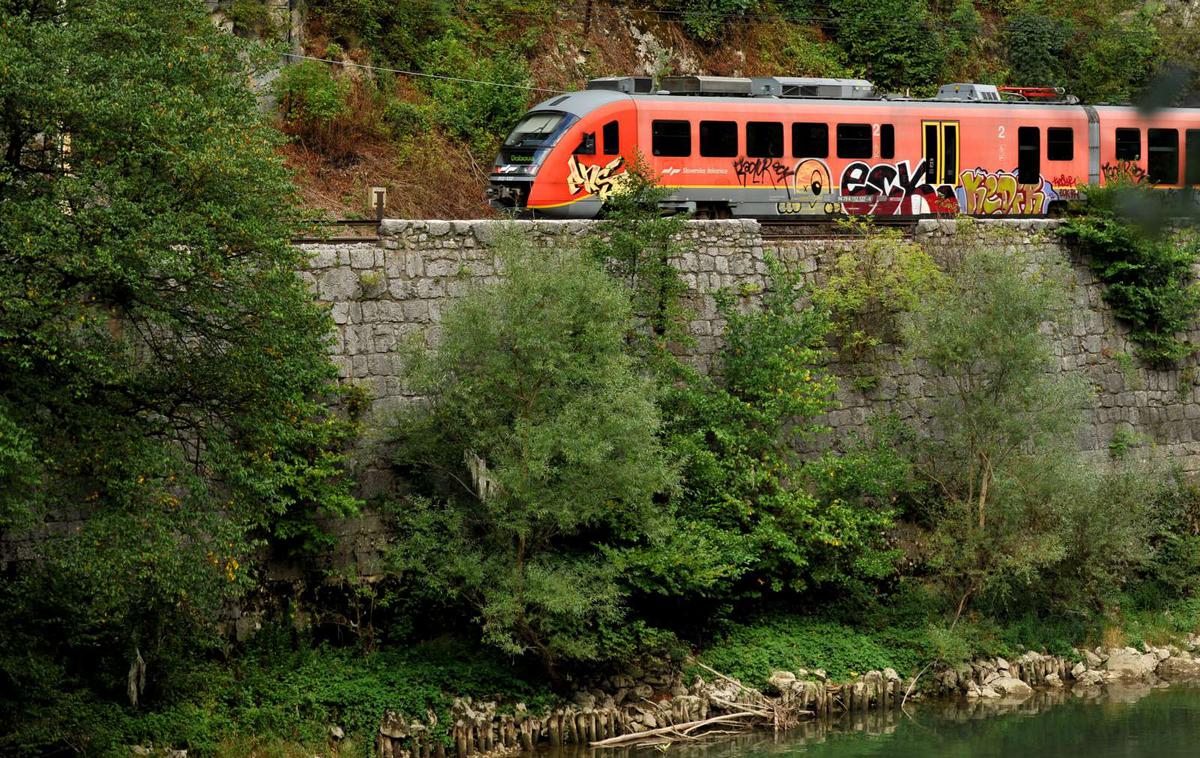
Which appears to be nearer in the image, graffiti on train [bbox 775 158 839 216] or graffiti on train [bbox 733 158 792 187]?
graffiti on train [bbox 733 158 792 187]

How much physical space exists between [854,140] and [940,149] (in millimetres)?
1457

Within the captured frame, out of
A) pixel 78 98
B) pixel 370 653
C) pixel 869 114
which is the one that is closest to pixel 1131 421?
pixel 869 114

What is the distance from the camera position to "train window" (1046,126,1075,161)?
82.2ft

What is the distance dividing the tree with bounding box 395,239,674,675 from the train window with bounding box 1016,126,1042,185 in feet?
34.0

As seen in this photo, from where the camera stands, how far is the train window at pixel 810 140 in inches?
923

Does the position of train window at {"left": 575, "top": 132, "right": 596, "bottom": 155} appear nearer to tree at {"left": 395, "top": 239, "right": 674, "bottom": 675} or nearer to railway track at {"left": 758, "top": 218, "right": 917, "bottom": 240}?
railway track at {"left": 758, "top": 218, "right": 917, "bottom": 240}

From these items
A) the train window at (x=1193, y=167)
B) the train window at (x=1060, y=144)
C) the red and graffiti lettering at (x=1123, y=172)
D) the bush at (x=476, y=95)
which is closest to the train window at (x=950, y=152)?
the train window at (x=1060, y=144)

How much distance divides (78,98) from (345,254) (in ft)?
16.1

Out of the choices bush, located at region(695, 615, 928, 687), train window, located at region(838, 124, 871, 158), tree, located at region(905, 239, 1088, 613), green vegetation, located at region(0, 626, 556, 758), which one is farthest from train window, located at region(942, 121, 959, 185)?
green vegetation, located at region(0, 626, 556, 758)

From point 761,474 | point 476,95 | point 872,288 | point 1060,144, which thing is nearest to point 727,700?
point 761,474

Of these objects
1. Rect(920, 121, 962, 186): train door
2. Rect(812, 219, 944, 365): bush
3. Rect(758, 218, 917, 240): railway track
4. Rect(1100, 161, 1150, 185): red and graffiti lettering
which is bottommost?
Rect(812, 219, 944, 365): bush

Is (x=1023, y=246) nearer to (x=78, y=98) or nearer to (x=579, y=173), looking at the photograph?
(x=579, y=173)

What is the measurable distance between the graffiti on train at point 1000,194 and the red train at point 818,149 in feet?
0.07

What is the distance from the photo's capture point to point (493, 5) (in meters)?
29.9
